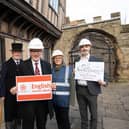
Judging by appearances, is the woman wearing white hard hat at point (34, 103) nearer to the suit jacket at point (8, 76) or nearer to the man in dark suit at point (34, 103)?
the man in dark suit at point (34, 103)

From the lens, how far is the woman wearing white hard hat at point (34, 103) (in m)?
3.06

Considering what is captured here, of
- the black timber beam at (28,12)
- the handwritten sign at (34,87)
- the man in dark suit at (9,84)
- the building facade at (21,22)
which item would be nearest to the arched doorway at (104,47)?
the building facade at (21,22)

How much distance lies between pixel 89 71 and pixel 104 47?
9.44m

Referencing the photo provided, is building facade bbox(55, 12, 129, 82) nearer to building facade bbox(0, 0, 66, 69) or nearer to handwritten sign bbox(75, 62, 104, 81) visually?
building facade bbox(0, 0, 66, 69)

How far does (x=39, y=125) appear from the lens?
10.5 feet

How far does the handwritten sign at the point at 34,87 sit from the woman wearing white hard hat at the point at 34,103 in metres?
0.05

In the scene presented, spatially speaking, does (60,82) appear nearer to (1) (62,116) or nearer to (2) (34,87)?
(2) (34,87)

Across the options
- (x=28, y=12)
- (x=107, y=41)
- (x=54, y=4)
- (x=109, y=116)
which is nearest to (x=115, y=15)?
(x=107, y=41)

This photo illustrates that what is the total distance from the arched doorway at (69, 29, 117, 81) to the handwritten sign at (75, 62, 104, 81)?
892cm

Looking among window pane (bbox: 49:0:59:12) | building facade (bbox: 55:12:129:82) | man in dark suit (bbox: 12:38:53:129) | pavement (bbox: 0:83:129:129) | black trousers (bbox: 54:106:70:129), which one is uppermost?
window pane (bbox: 49:0:59:12)

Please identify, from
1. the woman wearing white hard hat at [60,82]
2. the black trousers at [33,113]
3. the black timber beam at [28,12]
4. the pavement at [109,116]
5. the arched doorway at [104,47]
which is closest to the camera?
the black trousers at [33,113]

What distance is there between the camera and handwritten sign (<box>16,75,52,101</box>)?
10.3 ft

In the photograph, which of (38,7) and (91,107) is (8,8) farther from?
(91,107)

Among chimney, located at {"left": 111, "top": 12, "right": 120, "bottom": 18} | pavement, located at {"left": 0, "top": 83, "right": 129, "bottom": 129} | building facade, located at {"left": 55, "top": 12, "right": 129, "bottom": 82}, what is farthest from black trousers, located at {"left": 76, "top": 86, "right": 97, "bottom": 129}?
chimney, located at {"left": 111, "top": 12, "right": 120, "bottom": 18}
